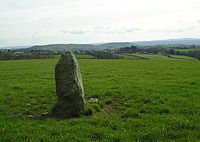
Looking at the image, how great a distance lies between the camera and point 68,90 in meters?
9.68

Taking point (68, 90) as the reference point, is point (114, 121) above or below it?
below

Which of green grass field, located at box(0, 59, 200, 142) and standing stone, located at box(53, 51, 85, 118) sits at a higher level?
standing stone, located at box(53, 51, 85, 118)

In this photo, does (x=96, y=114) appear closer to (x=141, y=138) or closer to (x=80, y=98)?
(x=80, y=98)

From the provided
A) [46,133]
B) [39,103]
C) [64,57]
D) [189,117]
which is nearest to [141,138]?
[189,117]

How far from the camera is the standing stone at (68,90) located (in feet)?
31.9

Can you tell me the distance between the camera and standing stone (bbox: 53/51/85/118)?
9.73 m

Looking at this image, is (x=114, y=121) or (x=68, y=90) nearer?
(x=114, y=121)

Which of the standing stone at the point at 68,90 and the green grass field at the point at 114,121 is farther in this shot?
the standing stone at the point at 68,90

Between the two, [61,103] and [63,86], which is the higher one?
[63,86]

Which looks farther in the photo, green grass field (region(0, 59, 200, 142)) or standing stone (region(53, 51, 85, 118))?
standing stone (region(53, 51, 85, 118))

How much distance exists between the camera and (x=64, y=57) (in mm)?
10219

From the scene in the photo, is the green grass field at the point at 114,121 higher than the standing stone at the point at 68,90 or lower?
lower

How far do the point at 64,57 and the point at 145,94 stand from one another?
593 cm

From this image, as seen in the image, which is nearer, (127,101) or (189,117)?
(189,117)
